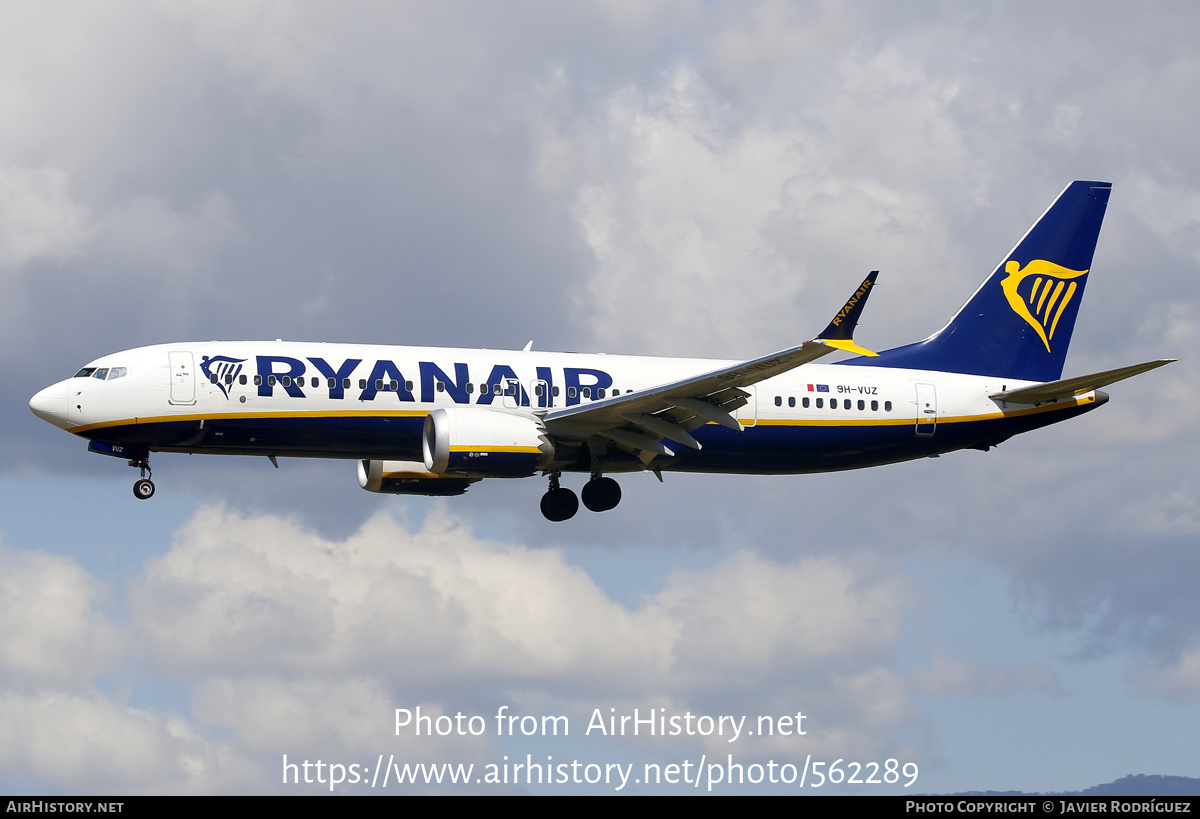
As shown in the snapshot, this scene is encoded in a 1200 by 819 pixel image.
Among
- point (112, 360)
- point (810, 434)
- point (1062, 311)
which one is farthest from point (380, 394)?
point (1062, 311)

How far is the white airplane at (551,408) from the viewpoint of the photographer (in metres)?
44.7

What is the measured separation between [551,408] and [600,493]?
343 cm

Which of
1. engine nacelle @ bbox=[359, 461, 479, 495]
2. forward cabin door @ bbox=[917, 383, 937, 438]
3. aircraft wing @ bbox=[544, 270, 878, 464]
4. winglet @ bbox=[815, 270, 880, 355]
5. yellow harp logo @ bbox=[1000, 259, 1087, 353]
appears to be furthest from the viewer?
yellow harp logo @ bbox=[1000, 259, 1087, 353]

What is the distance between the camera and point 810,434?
49.9 metres

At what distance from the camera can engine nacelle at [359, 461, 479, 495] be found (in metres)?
52.8

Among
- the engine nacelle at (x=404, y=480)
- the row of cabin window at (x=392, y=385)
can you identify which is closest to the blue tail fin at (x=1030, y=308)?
the row of cabin window at (x=392, y=385)

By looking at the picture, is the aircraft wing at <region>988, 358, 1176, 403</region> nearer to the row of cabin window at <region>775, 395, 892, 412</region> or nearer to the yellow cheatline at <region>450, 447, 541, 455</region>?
the row of cabin window at <region>775, 395, 892, 412</region>

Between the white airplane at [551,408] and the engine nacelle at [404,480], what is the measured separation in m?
0.06

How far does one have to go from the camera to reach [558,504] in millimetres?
49781

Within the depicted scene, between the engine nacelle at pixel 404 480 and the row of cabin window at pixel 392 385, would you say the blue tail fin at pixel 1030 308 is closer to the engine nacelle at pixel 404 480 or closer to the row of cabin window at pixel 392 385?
the row of cabin window at pixel 392 385

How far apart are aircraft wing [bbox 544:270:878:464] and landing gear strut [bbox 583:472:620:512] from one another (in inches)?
52.1

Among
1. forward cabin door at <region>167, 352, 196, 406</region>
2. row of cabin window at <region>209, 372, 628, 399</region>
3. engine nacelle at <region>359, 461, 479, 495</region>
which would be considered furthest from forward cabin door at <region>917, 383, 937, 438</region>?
forward cabin door at <region>167, 352, 196, 406</region>
